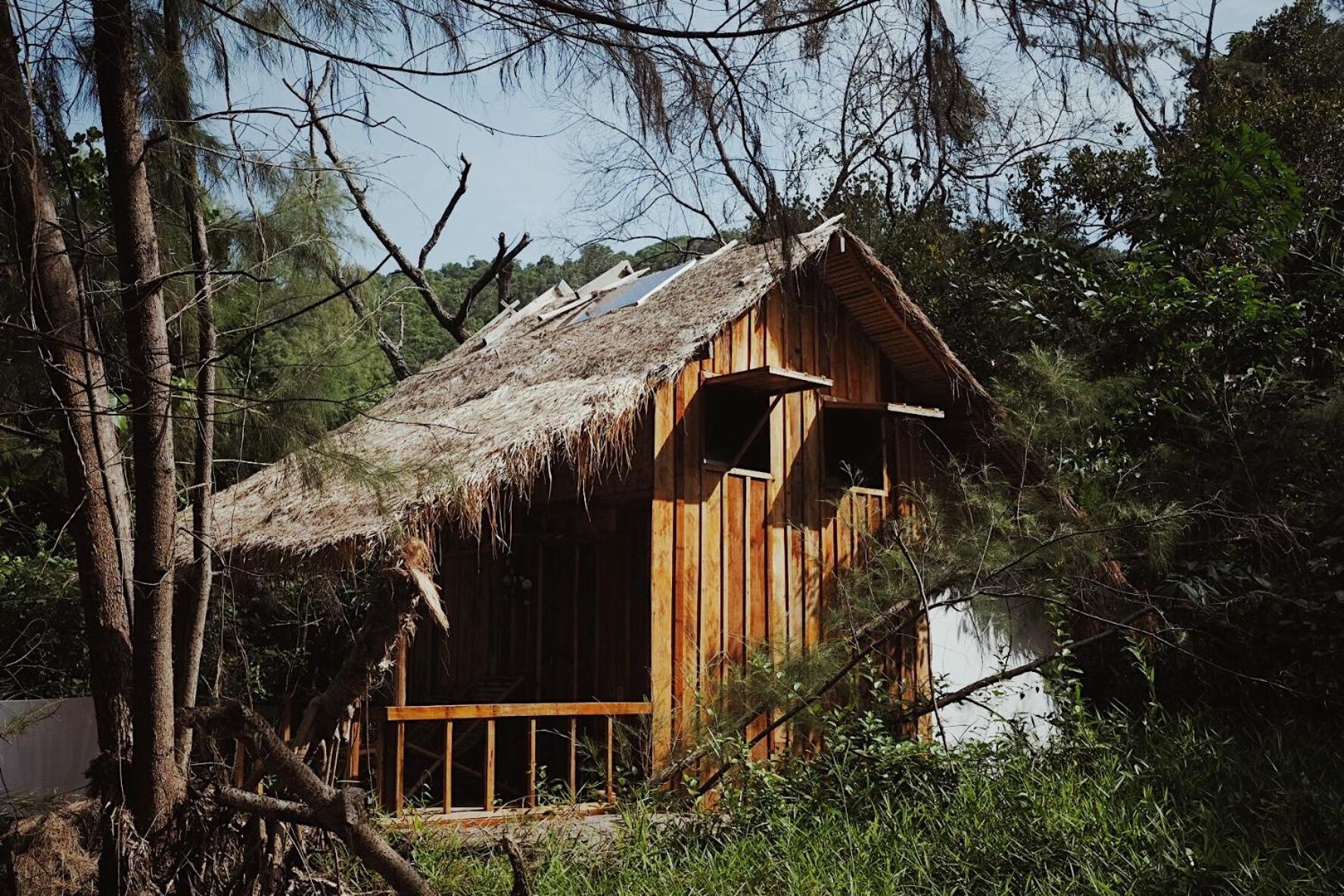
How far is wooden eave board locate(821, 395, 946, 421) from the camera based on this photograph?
29.3 ft

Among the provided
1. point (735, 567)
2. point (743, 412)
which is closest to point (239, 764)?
point (735, 567)

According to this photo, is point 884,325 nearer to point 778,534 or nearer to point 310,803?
point 778,534

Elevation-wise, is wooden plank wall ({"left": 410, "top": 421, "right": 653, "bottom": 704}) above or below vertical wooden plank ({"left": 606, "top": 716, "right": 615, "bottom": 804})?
above

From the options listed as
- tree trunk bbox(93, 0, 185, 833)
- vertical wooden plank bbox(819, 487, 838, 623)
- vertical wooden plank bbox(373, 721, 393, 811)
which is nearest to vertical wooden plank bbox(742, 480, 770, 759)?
vertical wooden plank bbox(819, 487, 838, 623)

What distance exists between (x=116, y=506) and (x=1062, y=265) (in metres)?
8.52

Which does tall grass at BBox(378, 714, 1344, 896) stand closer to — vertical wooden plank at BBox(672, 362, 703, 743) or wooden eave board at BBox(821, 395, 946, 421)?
vertical wooden plank at BBox(672, 362, 703, 743)

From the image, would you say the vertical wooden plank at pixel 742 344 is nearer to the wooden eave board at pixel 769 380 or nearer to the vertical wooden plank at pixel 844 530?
the wooden eave board at pixel 769 380

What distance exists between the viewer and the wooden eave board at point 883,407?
8.93 meters

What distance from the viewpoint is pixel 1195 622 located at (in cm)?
823

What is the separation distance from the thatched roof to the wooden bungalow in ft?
0.08

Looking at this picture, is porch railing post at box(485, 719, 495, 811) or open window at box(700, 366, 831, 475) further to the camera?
open window at box(700, 366, 831, 475)

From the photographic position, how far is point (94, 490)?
431cm

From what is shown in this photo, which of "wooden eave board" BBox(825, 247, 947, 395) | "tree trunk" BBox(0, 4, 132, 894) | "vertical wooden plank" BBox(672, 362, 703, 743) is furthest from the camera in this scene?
"wooden eave board" BBox(825, 247, 947, 395)

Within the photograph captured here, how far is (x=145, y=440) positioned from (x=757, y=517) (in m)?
5.10
